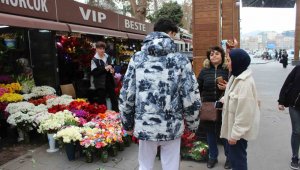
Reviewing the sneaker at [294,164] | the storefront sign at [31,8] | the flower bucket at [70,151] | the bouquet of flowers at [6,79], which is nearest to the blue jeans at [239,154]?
the sneaker at [294,164]

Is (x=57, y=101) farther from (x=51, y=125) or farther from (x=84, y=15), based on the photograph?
(x=84, y=15)

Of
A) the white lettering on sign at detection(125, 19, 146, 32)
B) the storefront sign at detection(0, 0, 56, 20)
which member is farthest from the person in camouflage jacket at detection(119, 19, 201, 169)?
the white lettering on sign at detection(125, 19, 146, 32)

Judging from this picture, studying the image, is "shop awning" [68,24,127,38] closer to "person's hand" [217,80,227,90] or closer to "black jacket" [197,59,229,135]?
"black jacket" [197,59,229,135]

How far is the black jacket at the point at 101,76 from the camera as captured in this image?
6168 millimetres

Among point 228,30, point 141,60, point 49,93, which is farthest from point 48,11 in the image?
point 228,30

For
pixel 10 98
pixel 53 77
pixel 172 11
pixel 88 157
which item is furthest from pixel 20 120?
pixel 172 11

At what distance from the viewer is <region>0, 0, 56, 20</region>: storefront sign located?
16.5 ft

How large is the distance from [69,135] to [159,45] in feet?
8.21

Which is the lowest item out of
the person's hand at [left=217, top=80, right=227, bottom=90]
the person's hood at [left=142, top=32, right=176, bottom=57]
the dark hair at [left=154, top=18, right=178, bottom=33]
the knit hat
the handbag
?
the handbag

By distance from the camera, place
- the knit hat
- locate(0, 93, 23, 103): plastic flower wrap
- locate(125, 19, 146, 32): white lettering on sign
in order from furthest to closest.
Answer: locate(125, 19, 146, 32): white lettering on sign < locate(0, 93, 23, 103): plastic flower wrap < the knit hat

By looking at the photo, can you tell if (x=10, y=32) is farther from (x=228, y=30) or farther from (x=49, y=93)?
(x=228, y=30)

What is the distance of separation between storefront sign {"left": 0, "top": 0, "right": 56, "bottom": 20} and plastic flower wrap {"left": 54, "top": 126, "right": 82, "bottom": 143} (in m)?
2.31

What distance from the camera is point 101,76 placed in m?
6.27

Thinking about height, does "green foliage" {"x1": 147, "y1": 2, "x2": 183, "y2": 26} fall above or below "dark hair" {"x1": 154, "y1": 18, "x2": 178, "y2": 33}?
above
